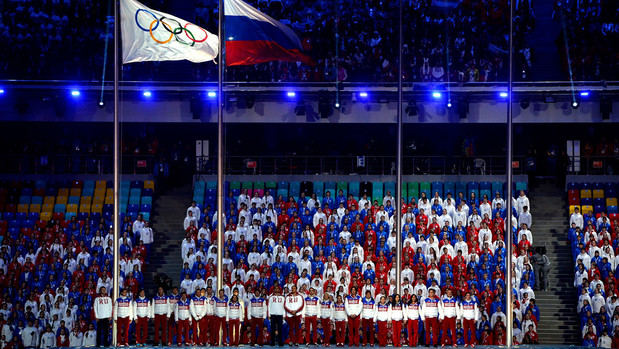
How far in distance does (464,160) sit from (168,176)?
11146 millimetres

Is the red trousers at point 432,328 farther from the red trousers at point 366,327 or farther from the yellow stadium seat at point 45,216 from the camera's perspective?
the yellow stadium seat at point 45,216

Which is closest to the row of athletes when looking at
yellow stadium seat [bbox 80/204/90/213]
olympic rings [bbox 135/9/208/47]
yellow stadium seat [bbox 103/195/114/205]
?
olympic rings [bbox 135/9/208/47]

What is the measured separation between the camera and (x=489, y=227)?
34.9 metres

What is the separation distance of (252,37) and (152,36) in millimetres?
2521

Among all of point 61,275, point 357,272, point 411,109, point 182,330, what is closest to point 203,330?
point 182,330

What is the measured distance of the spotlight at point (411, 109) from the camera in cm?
3956

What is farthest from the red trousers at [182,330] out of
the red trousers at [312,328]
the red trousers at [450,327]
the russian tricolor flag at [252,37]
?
the russian tricolor flag at [252,37]

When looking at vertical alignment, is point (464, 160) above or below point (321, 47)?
below

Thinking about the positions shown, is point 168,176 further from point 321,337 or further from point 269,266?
point 321,337

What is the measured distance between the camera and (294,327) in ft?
97.7

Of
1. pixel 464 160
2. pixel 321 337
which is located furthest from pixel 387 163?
pixel 321 337

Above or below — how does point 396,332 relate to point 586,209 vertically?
below

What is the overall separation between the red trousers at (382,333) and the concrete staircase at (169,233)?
8.35 m

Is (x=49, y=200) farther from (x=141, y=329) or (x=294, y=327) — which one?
(x=294, y=327)
